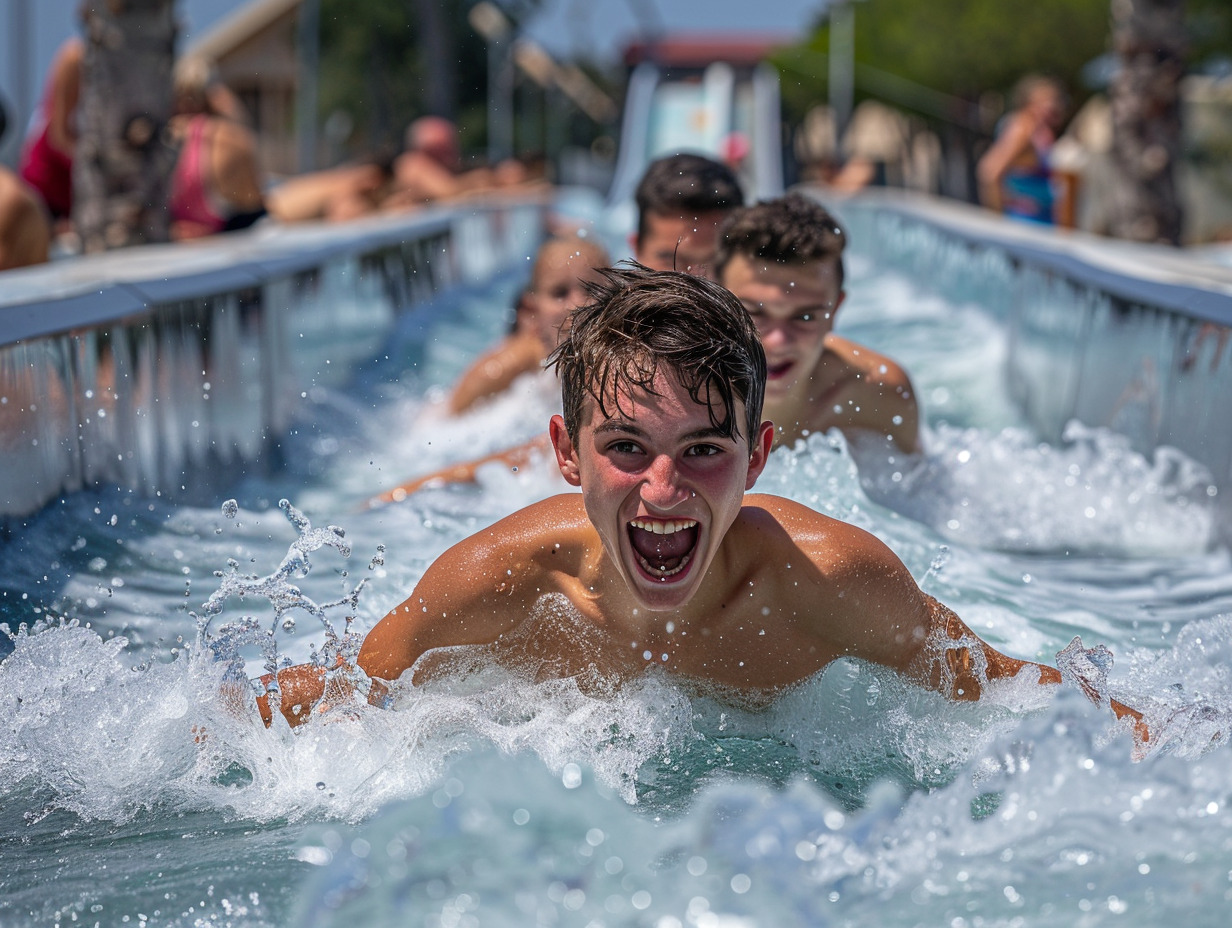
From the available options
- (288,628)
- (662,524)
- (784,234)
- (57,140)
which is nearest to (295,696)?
(288,628)

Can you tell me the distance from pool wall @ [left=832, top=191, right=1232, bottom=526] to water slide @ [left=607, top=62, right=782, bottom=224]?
10.6m

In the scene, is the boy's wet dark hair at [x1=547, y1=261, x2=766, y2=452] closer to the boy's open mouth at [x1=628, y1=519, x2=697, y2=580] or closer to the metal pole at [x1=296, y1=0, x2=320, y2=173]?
the boy's open mouth at [x1=628, y1=519, x2=697, y2=580]

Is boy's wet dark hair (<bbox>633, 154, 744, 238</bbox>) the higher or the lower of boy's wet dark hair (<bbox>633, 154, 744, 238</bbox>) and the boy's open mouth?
the higher

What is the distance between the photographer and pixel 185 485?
4.01 meters

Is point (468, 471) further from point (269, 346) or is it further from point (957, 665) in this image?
point (957, 665)

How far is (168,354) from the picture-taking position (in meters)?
4.05

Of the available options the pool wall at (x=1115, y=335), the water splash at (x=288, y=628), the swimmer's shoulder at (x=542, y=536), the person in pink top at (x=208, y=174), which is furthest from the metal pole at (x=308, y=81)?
the swimmer's shoulder at (x=542, y=536)

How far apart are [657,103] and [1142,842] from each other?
22.1 metres

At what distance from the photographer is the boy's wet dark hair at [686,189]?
14.0 feet

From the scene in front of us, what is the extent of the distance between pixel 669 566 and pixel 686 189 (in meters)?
2.30

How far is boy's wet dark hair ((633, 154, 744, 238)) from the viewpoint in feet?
14.0

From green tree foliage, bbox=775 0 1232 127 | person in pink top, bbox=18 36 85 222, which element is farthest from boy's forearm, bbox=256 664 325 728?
green tree foliage, bbox=775 0 1232 127

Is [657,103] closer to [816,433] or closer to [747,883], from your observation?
[816,433]

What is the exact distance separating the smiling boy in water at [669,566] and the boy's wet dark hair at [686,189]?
190 cm
